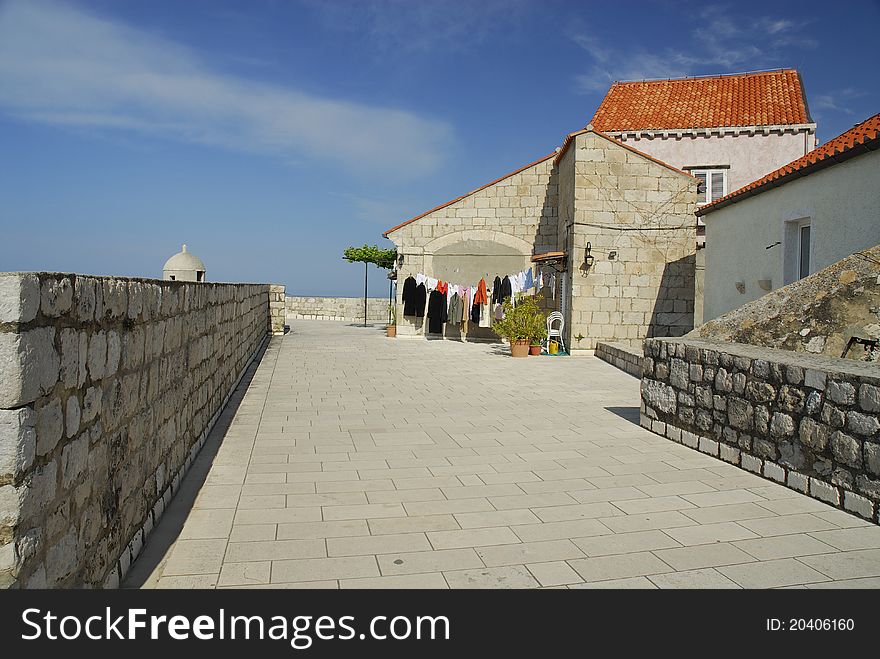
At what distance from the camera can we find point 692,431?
622cm

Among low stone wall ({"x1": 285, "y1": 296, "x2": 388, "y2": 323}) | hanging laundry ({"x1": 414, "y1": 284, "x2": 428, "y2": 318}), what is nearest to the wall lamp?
hanging laundry ({"x1": 414, "y1": 284, "x2": 428, "y2": 318})

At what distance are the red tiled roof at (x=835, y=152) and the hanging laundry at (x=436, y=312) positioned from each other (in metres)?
8.98

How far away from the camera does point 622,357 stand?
1297 cm

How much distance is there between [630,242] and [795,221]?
176 inches

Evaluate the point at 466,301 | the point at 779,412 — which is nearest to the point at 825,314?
the point at 779,412

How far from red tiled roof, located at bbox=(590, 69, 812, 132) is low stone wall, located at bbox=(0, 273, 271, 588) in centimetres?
1870

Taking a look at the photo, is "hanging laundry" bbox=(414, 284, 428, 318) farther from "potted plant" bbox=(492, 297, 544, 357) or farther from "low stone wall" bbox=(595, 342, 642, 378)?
"low stone wall" bbox=(595, 342, 642, 378)

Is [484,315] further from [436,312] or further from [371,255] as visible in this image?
[371,255]

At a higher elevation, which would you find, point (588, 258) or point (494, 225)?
point (494, 225)

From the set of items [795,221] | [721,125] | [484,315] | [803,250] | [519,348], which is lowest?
[519,348]

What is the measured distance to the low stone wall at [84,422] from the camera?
2.09 m
